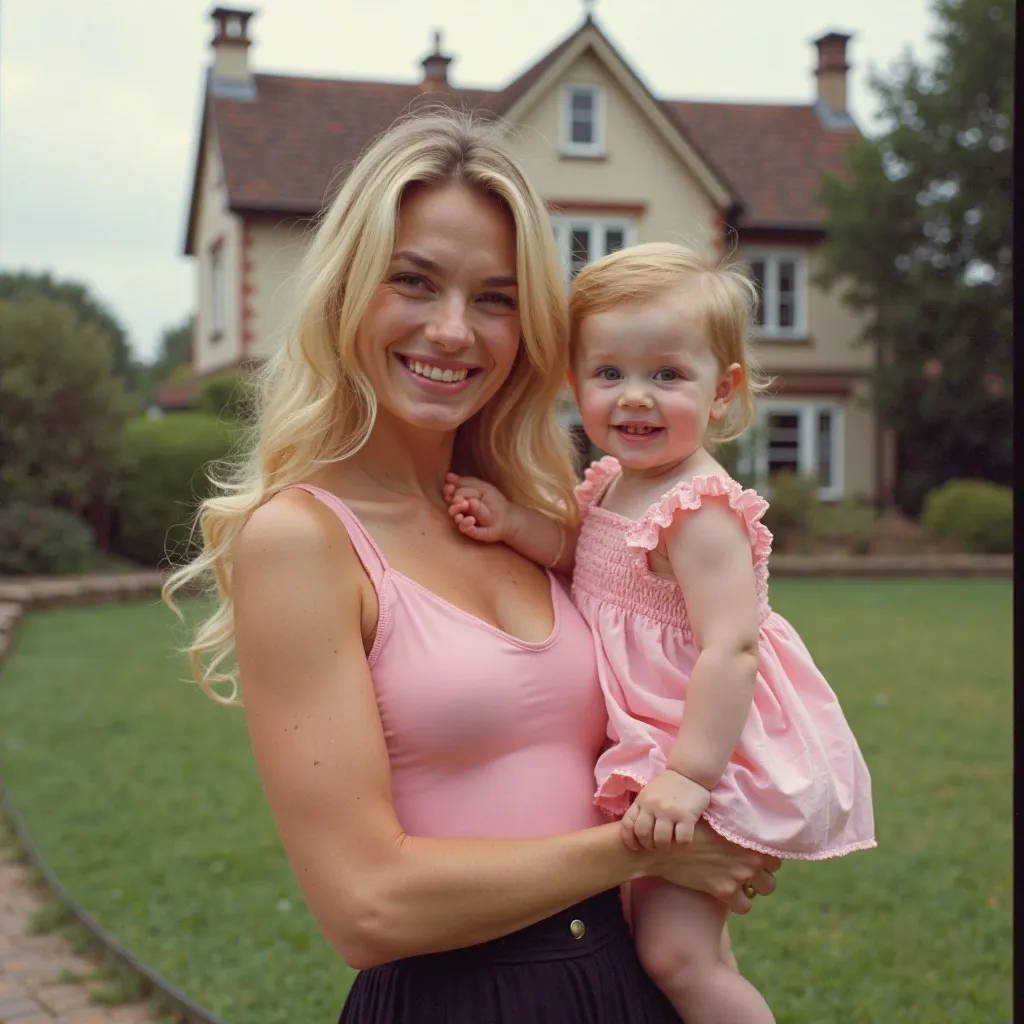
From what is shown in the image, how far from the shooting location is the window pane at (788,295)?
86.9 ft

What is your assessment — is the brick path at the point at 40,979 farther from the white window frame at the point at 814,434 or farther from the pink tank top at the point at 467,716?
the white window frame at the point at 814,434

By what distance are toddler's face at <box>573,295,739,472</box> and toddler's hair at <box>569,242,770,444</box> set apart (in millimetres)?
19

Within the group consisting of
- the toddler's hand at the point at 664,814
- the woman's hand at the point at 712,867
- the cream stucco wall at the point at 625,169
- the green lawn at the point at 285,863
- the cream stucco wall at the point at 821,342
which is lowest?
the green lawn at the point at 285,863

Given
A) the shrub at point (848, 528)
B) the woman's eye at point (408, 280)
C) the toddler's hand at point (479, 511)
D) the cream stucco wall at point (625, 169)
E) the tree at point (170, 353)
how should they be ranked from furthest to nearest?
the tree at point (170, 353)
the cream stucco wall at point (625, 169)
the shrub at point (848, 528)
the toddler's hand at point (479, 511)
the woman's eye at point (408, 280)

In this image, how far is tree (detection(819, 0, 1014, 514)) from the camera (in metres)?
23.3

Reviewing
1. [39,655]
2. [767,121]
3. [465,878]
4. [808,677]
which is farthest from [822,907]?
[767,121]

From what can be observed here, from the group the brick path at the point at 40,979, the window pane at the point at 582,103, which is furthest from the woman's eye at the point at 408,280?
the window pane at the point at 582,103

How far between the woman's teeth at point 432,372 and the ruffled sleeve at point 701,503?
1.23 feet

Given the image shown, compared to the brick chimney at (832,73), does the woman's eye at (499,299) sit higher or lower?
lower

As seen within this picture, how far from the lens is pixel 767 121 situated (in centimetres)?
2867

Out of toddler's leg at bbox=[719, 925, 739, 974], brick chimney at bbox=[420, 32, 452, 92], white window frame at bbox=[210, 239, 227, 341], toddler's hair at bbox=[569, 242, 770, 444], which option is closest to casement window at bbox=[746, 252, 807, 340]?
brick chimney at bbox=[420, 32, 452, 92]

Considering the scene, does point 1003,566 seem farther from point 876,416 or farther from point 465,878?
point 465,878

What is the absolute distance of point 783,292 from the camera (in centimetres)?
2650

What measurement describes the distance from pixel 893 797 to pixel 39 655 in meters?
7.46
